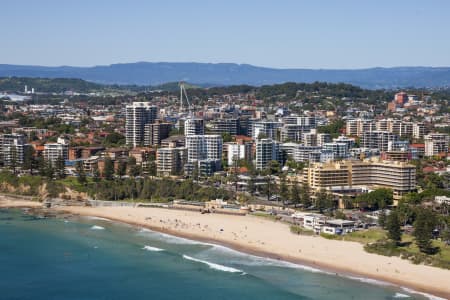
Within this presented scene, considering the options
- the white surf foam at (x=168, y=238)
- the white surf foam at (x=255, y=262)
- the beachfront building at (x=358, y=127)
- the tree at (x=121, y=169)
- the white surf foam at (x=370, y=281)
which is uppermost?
the beachfront building at (x=358, y=127)

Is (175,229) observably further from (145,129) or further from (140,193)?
(145,129)

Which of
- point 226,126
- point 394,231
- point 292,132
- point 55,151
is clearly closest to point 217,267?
point 394,231

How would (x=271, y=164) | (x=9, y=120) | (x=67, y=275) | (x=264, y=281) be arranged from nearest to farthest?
(x=264, y=281) → (x=67, y=275) → (x=271, y=164) → (x=9, y=120)

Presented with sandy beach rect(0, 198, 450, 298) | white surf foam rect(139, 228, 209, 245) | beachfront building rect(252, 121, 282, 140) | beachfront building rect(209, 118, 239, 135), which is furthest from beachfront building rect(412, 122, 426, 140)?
white surf foam rect(139, 228, 209, 245)

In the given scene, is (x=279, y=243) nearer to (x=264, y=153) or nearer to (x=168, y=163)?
(x=168, y=163)

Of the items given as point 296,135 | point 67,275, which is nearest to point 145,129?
point 296,135

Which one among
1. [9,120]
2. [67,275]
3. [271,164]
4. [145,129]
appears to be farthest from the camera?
[9,120]

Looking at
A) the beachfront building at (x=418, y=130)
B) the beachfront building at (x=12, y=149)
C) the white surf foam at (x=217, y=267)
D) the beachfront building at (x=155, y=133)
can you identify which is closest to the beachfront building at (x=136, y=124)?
the beachfront building at (x=155, y=133)

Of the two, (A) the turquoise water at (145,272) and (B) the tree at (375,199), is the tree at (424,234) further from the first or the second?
(B) the tree at (375,199)

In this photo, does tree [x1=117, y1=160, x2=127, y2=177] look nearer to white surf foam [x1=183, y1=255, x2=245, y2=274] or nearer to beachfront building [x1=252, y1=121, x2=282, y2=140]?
beachfront building [x1=252, y1=121, x2=282, y2=140]
